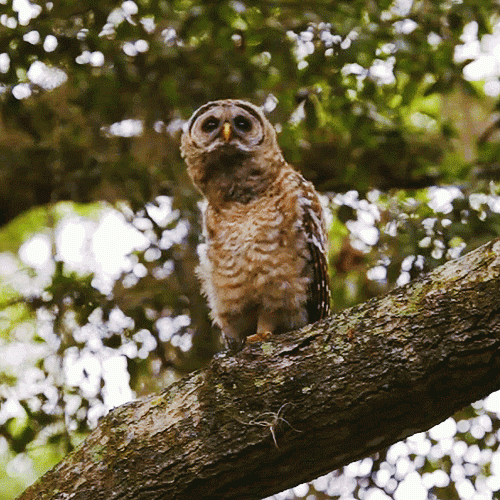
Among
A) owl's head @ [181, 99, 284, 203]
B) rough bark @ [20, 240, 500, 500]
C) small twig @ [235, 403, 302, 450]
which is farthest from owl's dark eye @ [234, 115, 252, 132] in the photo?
small twig @ [235, 403, 302, 450]

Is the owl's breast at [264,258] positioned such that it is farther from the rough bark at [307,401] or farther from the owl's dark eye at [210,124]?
the rough bark at [307,401]

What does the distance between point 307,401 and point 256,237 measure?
1475 mm

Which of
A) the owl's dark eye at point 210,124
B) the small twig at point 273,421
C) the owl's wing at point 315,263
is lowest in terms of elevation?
the small twig at point 273,421

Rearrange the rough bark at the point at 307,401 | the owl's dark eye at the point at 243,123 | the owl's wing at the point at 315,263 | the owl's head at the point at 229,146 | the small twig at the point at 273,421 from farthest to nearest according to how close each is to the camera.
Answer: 1. the owl's dark eye at the point at 243,123
2. the owl's head at the point at 229,146
3. the owl's wing at the point at 315,263
4. the small twig at the point at 273,421
5. the rough bark at the point at 307,401

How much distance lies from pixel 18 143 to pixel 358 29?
11.6 ft

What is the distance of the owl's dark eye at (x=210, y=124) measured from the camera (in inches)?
181

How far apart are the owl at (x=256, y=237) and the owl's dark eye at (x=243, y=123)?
0.04 feet

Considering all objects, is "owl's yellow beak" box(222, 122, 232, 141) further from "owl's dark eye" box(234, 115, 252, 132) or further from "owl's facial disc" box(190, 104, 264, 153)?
"owl's dark eye" box(234, 115, 252, 132)

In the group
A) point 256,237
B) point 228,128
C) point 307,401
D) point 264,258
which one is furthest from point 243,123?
point 307,401

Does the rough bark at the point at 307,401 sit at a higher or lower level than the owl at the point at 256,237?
lower

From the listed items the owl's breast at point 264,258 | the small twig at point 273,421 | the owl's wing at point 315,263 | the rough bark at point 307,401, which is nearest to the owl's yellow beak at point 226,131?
the owl's breast at point 264,258

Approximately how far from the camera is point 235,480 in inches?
106

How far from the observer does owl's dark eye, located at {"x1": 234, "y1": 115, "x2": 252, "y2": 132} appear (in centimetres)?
456

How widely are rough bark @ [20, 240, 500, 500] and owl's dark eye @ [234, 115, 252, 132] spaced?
201cm
